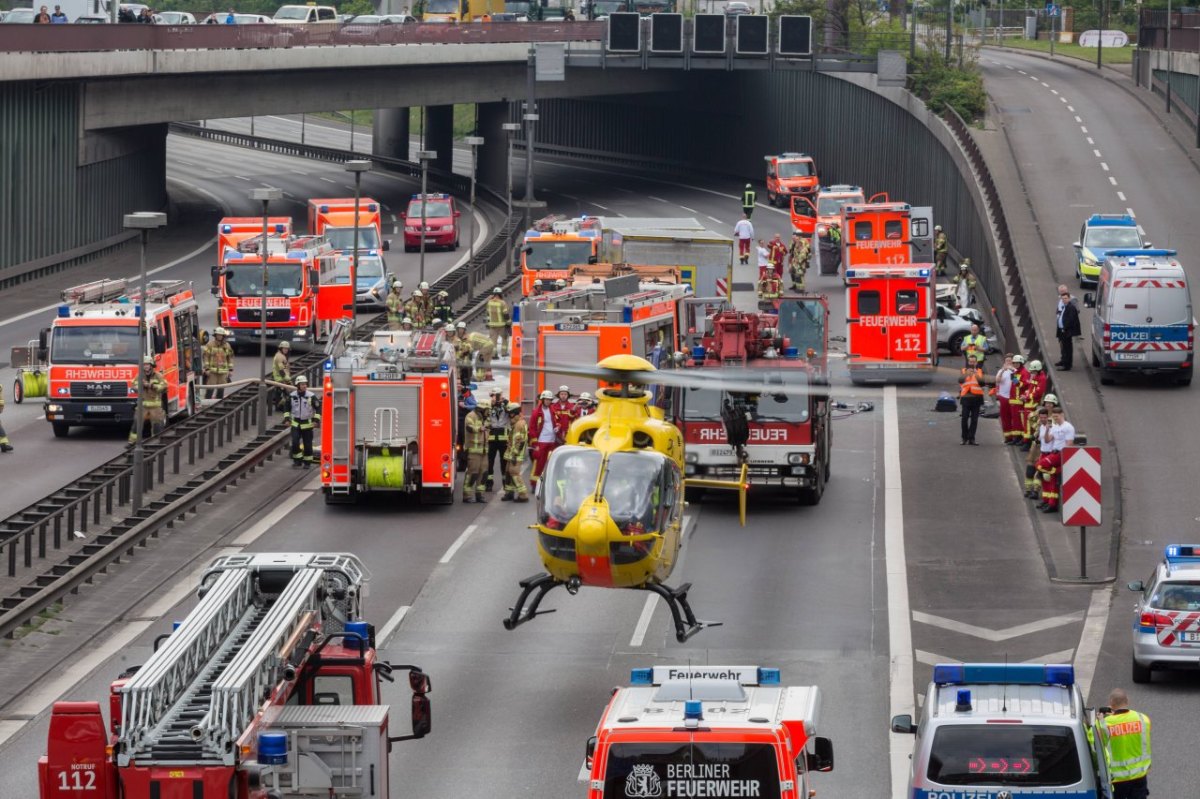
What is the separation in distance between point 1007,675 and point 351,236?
4903 cm

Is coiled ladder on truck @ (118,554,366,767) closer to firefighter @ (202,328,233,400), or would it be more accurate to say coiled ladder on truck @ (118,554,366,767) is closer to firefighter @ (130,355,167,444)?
firefighter @ (130,355,167,444)

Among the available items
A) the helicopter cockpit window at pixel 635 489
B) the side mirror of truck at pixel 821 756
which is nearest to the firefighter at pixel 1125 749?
the side mirror of truck at pixel 821 756

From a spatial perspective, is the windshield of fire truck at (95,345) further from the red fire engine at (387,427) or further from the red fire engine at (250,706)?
the red fire engine at (250,706)

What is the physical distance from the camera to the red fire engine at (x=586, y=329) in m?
39.6

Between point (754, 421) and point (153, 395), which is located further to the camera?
point (153, 395)

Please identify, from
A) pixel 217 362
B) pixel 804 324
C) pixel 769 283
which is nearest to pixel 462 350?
pixel 217 362

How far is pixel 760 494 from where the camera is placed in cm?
3672

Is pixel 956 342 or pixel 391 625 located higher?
pixel 956 342

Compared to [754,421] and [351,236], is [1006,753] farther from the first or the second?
[351,236]

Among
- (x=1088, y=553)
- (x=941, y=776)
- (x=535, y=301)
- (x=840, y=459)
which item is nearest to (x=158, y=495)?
(x=535, y=301)

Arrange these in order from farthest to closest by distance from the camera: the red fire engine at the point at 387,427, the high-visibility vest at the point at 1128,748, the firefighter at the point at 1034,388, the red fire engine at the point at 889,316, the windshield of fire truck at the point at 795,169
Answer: the windshield of fire truck at the point at 795,169
the red fire engine at the point at 889,316
the firefighter at the point at 1034,388
the red fire engine at the point at 387,427
the high-visibility vest at the point at 1128,748

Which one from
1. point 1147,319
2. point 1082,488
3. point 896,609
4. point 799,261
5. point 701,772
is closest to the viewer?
point 701,772

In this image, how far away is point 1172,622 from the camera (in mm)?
24250

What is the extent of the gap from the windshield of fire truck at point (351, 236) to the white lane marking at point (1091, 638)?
3868 centimetres
